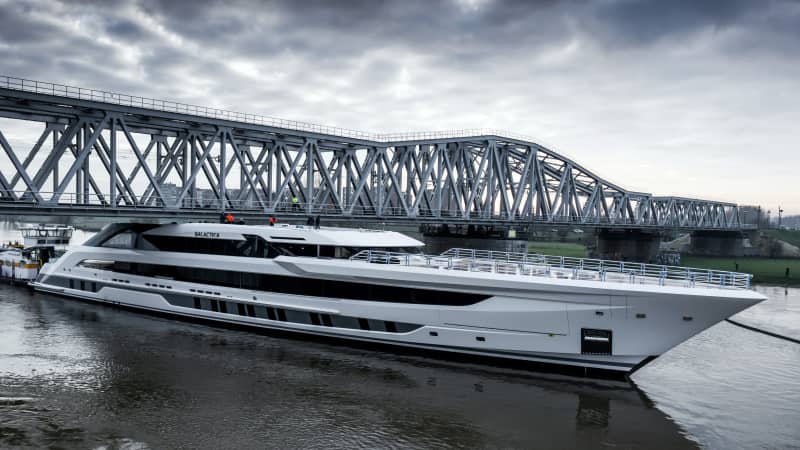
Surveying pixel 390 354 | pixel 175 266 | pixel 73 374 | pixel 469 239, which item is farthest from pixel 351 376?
pixel 469 239

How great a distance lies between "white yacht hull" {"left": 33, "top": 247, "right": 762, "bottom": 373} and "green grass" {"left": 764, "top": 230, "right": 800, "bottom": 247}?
4239 inches

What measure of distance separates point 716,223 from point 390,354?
118686mm

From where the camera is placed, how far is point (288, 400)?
49.2 ft

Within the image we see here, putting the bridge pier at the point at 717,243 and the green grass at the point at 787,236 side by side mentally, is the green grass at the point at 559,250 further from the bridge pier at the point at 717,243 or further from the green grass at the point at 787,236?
the green grass at the point at 787,236

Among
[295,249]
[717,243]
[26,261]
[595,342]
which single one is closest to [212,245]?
[295,249]

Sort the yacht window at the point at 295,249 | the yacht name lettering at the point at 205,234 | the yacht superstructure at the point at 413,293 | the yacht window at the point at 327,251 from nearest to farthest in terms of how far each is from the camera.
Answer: the yacht superstructure at the point at 413,293
the yacht window at the point at 327,251
the yacht window at the point at 295,249
the yacht name lettering at the point at 205,234

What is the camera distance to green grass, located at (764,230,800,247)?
101m

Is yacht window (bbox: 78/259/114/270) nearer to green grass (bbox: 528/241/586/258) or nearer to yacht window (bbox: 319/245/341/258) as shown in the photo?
yacht window (bbox: 319/245/341/258)

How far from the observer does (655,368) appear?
18875 millimetres

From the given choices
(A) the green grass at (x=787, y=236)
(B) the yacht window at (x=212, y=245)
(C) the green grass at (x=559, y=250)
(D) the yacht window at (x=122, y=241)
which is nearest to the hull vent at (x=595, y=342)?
(B) the yacht window at (x=212, y=245)

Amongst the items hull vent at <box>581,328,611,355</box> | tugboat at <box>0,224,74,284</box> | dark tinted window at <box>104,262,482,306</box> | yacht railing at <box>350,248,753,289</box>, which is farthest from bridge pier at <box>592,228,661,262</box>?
tugboat at <box>0,224,74,284</box>

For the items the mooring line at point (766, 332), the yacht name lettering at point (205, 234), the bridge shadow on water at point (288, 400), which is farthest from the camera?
the yacht name lettering at point (205, 234)

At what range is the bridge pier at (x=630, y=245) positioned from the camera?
3041 inches

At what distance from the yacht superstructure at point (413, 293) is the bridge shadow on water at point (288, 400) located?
1133mm
